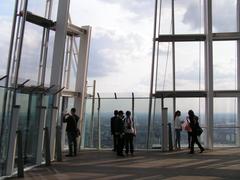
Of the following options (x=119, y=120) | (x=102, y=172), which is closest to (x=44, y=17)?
(x=119, y=120)

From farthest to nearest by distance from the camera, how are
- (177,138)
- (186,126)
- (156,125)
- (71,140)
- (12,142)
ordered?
(156,125), (177,138), (186,126), (71,140), (12,142)

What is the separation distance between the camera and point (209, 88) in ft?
61.8

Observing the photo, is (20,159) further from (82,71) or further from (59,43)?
(82,71)

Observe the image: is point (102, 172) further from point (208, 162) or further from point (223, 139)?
point (223, 139)

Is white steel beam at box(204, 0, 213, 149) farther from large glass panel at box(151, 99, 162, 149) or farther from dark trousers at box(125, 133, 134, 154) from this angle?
dark trousers at box(125, 133, 134, 154)

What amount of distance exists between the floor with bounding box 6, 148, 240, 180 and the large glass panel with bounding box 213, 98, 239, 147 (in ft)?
13.2

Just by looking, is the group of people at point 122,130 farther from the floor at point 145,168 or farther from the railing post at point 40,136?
the railing post at point 40,136

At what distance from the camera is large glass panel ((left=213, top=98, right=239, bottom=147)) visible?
1938 cm

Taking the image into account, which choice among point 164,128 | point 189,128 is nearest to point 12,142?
point 189,128

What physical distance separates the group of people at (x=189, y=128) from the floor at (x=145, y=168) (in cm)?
82

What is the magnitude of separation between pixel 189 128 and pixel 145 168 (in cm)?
502

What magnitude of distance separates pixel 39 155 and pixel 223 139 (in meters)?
9.86

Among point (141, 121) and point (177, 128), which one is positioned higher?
point (141, 121)

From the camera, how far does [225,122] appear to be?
64.4 feet
